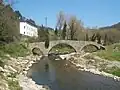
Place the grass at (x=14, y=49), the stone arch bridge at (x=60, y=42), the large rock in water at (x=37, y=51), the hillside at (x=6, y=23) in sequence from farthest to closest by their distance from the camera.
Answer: the large rock in water at (x=37, y=51) → the stone arch bridge at (x=60, y=42) → the grass at (x=14, y=49) → the hillside at (x=6, y=23)

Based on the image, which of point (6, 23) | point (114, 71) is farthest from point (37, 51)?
point (114, 71)

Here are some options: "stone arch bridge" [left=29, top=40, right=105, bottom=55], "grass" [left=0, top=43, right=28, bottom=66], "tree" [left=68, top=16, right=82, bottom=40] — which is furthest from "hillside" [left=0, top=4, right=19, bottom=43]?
"tree" [left=68, top=16, right=82, bottom=40]

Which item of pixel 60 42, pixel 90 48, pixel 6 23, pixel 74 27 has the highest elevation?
pixel 74 27

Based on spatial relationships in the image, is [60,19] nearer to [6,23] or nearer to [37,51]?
[37,51]

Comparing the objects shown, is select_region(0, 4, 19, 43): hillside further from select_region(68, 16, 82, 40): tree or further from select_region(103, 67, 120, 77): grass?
select_region(68, 16, 82, 40): tree

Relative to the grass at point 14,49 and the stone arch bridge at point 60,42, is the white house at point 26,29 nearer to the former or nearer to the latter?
the stone arch bridge at point 60,42

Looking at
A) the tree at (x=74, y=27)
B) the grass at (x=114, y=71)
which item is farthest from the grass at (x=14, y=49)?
the tree at (x=74, y=27)

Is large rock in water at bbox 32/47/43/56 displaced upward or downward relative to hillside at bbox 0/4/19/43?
downward

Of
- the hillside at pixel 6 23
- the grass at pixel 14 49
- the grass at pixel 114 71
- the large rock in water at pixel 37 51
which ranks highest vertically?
the hillside at pixel 6 23

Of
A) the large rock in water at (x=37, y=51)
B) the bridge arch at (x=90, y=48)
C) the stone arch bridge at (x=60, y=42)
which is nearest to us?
the stone arch bridge at (x=60, y=42)

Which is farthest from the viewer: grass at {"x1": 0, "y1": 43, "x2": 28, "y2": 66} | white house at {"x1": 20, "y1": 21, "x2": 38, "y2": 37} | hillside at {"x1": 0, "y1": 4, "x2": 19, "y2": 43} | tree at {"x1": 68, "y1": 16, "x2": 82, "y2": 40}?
white house at {"x1": 20, "y1": 21, "x2": 38, "y2": 37}

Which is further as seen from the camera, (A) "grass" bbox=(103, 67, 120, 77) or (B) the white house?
(B) the white house

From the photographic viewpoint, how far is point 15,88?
24.0m

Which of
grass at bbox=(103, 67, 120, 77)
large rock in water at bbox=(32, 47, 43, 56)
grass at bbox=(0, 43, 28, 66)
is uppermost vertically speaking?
grass at bbox=(0, 43, 28, 66)
